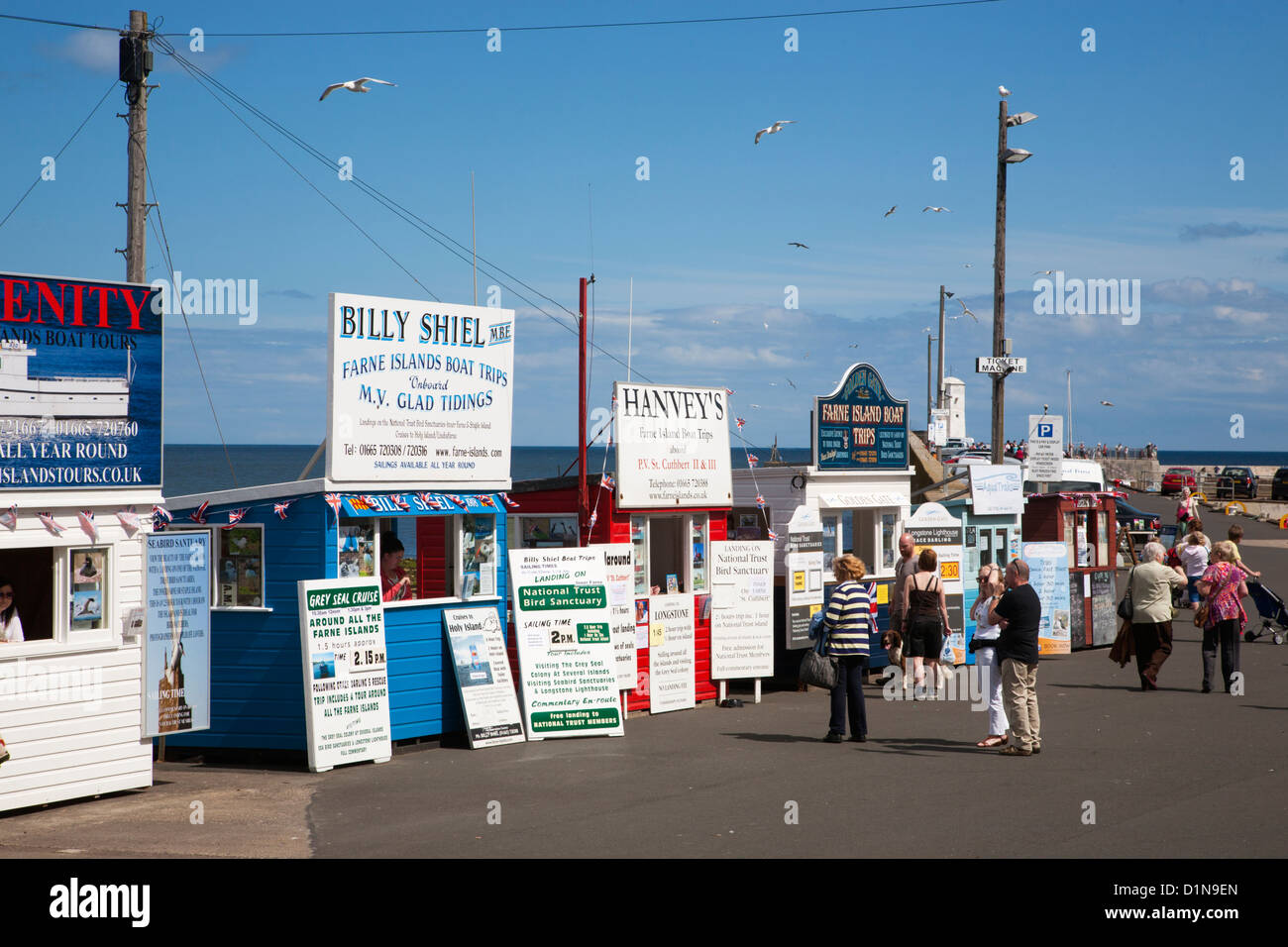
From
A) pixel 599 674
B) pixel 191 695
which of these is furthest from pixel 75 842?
pixel 599 674

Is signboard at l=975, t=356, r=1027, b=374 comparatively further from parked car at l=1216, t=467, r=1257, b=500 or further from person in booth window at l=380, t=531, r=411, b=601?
parked car at l=1216, t=467, r=1257, b=500

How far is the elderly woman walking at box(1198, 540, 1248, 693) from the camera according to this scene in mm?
14727

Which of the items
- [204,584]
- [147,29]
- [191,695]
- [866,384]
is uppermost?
[147,29]

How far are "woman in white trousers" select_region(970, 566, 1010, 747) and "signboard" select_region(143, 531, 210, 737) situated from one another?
688cm

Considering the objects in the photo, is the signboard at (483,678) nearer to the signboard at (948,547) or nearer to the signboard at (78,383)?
the signboard at (78,383)

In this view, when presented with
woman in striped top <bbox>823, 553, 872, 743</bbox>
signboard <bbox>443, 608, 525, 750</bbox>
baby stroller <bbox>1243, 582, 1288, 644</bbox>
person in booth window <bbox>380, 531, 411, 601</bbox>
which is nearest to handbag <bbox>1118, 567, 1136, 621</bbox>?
woman in striped top <bbox>823, 553, 872, 743</bbox>

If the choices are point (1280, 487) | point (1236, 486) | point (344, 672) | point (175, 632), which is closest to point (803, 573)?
point (344, 672)

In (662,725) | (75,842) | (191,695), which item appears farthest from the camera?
(662,725)

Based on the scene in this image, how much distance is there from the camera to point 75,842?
28.2 ft

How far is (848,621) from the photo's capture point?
39.6 feet

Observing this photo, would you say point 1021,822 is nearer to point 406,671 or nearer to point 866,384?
point 406,671

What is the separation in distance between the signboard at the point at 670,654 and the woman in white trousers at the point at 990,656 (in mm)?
3317

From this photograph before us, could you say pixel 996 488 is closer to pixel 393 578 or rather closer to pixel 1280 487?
pixel 393 578

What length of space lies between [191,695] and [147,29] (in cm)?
813
